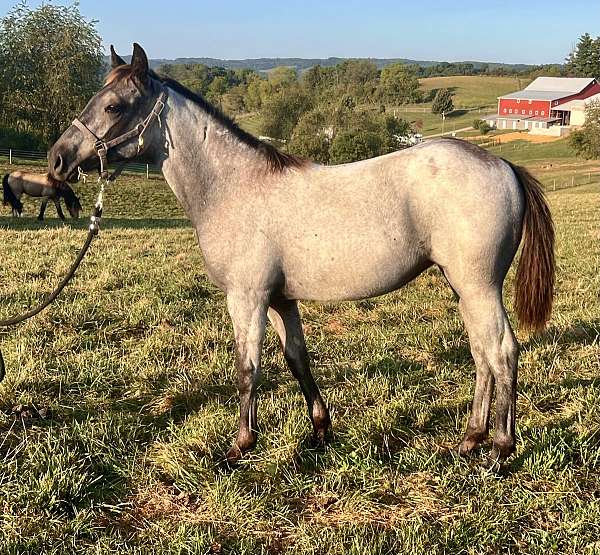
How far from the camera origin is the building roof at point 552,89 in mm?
90125

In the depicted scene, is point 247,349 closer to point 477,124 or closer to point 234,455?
point 234,455

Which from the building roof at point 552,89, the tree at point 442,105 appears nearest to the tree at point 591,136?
the building roof at point 552,89

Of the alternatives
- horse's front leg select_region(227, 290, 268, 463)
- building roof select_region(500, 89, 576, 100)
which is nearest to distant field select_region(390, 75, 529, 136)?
building roof select_region(500, 89, 576, 100)

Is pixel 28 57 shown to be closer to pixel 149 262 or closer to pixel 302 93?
pixel 149 262

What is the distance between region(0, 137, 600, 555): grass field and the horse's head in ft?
5.82

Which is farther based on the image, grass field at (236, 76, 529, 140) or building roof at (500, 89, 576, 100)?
building roof at (500, 89, 576, 100)

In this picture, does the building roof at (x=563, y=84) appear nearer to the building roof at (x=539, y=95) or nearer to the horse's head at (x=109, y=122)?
the building roof at (x=539, y=95)

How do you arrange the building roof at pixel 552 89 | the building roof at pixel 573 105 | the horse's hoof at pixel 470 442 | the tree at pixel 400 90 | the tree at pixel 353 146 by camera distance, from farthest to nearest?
1. the tree at pixel 400 90
2. the building roof at pixel 552 89
3. the building roof at pixel 573 105
4. the tree at pixel 353 146
5. the horse's hoof at pixel 470 442

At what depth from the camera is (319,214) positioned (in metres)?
3.33

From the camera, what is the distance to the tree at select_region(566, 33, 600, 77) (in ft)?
388

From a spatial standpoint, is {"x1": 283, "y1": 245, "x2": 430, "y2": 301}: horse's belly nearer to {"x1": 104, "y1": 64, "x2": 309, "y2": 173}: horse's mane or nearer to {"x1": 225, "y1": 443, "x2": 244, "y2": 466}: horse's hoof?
{"x1": 104, "y1": 64, "x2": 309, "y2": 173}: horse's mane

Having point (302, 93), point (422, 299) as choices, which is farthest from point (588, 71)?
point (422, 299)

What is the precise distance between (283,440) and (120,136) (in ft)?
7.16

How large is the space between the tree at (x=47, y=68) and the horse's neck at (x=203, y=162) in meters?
33.8
